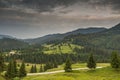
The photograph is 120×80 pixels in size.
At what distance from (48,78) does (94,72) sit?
32545mm

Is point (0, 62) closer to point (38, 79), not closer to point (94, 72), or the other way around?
point (38, 79)

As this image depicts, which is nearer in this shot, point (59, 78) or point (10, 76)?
point (59, 78)

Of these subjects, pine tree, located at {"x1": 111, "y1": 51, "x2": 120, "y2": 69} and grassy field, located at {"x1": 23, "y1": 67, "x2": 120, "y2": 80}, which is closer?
grassy field, located at {"x1": 23, "y1": 67, "x2": 120, "y2": 80}

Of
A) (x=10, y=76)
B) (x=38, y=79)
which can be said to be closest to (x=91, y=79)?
(x=38, y=79)

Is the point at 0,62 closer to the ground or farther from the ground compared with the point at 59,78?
farther from the ground

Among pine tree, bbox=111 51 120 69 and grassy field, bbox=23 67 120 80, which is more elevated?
pine tree, bbox=111 51 120 69

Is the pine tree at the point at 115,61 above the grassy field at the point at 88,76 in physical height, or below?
above

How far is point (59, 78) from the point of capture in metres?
102

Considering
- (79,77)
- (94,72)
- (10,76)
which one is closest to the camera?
(79,77)

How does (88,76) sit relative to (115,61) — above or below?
below

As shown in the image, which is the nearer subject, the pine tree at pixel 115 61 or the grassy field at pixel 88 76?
the grassy field at pixel 88 76

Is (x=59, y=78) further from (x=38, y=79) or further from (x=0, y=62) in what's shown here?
(x=0, y=62)

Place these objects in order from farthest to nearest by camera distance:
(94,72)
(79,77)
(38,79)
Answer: (94,72) < (79,77) < (38,79)

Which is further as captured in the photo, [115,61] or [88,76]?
[115,61]
